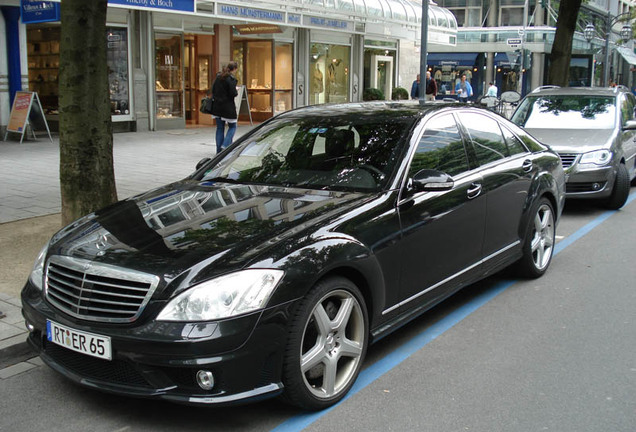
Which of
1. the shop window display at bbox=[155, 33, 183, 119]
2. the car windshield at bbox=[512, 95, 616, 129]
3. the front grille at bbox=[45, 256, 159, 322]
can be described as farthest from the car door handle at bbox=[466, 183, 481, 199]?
the shop window display at bbox=[155, 33, 183, 119]

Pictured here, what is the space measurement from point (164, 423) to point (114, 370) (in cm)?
42

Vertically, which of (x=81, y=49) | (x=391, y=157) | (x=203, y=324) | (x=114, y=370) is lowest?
(x=114, y=370)

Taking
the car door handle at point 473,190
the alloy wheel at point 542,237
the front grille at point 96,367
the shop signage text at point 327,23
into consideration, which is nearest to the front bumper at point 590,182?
the alloy wheel at point 542,237

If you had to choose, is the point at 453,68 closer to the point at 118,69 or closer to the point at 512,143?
→ the point at 118,69

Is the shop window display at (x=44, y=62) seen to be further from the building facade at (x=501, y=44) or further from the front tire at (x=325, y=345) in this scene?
the building facade at (x=501, y=44)

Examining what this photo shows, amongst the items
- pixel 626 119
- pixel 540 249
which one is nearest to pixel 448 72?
pixel 626 119

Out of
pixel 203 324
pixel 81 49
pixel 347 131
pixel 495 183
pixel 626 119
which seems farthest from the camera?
pixel 626 119

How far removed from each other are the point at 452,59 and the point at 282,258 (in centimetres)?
5087

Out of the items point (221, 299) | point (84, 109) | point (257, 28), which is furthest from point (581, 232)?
point (257, 28)

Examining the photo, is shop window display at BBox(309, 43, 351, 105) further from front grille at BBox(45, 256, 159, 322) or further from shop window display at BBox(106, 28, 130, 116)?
front grille at BBox(45, 256, 159, 322)

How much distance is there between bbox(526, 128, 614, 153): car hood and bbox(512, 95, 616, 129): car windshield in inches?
7.5

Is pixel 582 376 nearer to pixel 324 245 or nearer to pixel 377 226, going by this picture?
pixel 377 226

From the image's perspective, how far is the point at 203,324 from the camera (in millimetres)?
3291

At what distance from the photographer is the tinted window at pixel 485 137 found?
5.55 metres
